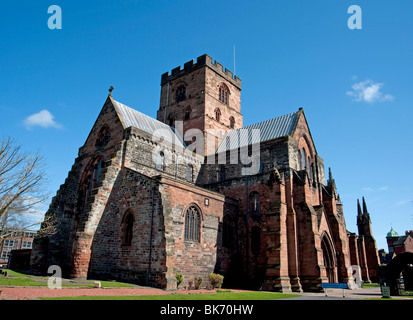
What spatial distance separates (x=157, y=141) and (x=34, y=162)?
1060 cm

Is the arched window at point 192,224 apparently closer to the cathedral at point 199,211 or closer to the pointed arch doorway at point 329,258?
the cathedral at point 199,211

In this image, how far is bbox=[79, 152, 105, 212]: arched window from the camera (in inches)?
1107

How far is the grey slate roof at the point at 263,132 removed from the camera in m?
31.9

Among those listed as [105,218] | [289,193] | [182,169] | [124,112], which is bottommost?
[105,218]

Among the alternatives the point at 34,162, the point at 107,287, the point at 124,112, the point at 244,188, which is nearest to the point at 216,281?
the point at 107,287

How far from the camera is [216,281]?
72.5 ft

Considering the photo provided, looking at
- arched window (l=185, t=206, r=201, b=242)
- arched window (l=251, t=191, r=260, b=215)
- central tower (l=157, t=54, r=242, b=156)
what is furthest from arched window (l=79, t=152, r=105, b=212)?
arched window (l=251, t=191, r=260, b=215)

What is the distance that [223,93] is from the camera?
42.7m

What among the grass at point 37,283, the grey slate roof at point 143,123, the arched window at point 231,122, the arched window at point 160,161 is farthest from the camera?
the arched window at point 231,122

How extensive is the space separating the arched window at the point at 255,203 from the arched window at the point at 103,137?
563 inches

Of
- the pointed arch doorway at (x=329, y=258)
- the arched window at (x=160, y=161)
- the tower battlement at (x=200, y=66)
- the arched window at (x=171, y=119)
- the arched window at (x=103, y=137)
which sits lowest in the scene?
the pointed arch doorway at (x=329, y=258)

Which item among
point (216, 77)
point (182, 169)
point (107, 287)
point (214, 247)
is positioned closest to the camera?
point (107, 287)

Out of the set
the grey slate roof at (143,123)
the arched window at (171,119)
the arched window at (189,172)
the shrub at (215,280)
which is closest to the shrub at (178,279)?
the shrub at (215,280)

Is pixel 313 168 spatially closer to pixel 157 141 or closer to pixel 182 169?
pixel 182 169
